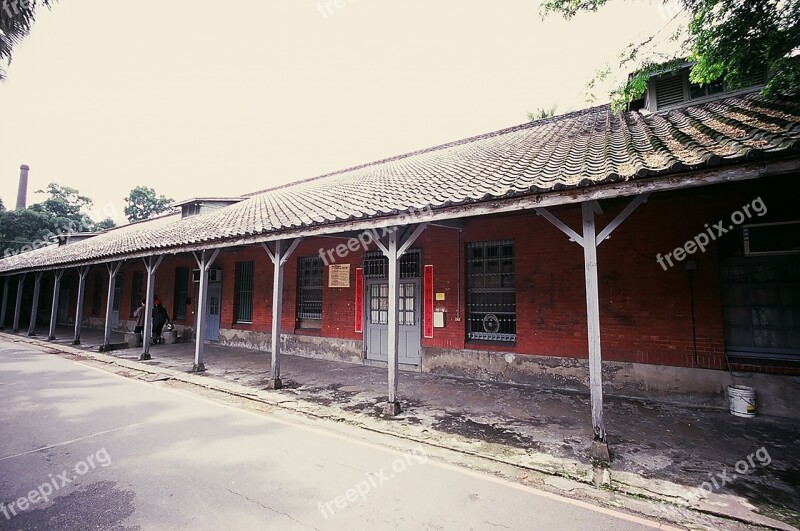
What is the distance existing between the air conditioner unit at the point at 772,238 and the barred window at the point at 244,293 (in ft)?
39.2

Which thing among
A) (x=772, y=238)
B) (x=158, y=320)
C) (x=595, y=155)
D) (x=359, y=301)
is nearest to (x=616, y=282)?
(x=772, y=238)

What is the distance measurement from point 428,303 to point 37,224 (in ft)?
123

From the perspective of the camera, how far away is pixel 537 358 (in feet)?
21.5

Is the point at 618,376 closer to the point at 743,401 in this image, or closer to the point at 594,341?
the point at 743,401

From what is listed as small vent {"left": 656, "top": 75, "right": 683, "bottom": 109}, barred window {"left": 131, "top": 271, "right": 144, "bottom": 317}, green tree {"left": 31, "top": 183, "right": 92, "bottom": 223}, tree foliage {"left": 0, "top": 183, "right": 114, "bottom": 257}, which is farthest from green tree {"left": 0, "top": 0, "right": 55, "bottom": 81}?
green tree {"left": 31, "top": 183, "right": 92, "bottom": 223}

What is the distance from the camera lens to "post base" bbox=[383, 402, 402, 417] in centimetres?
507

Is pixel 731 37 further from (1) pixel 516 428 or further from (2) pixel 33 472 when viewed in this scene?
(2) pixel 33 472

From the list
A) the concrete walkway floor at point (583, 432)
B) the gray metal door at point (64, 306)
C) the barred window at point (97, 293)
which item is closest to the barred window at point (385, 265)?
the concrete walkway floor at point (583, 432)

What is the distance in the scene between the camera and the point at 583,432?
172 inches

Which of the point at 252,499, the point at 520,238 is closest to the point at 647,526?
the point at 252,499

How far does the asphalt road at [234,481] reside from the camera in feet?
9.09

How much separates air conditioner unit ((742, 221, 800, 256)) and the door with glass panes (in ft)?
18.5

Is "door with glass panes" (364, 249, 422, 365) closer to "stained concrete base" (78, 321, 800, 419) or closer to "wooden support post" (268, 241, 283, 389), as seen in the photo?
"stained concrete base" (78, 321, 800, 419)

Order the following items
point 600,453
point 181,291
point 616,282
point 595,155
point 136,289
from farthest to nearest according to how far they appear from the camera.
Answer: point 136,289 → point 181,291 → point 616,282 → point 595,155 → point 600,453
